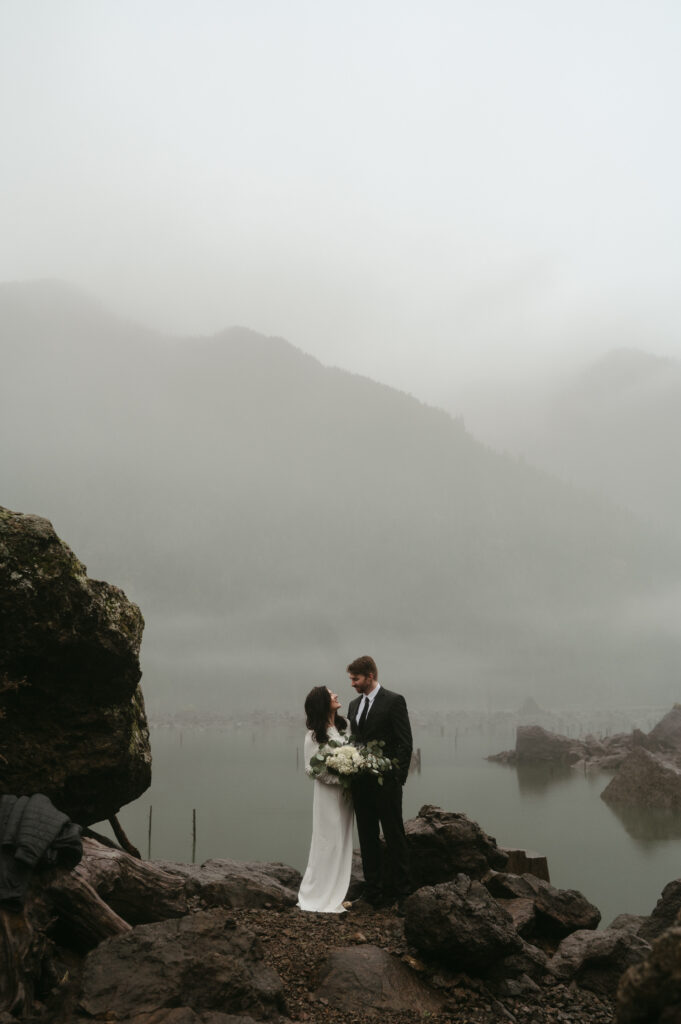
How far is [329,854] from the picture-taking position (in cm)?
1130

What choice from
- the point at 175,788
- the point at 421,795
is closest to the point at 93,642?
the point at 421,795

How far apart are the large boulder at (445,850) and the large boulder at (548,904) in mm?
463

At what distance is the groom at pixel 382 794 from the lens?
36.7ft

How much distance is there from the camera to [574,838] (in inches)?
2195

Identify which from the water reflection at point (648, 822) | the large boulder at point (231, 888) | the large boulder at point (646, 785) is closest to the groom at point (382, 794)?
the large boulder at point (231, 888)

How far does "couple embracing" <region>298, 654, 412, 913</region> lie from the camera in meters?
11.2

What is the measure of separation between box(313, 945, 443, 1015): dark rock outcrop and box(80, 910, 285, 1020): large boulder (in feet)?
2.61

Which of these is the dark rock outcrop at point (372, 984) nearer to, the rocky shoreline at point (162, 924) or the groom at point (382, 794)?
the rocky shoreline at point (162, 924)

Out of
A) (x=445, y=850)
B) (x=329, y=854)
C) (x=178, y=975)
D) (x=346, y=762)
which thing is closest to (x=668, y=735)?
(x=445, y=850)

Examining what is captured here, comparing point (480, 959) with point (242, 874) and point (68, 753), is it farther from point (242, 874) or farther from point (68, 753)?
point (68, 753)

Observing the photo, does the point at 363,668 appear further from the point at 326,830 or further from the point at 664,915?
the point at 664,915

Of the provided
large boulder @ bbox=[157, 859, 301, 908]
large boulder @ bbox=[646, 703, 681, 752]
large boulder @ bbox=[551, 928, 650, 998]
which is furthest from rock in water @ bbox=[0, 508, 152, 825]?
large boulder @ bbox=[646, 703, 681, 752]

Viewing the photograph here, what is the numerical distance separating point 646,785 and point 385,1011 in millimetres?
71149

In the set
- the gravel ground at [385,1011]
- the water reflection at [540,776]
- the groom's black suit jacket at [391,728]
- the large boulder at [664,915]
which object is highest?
the groom's black suit jacket at [391,728]
